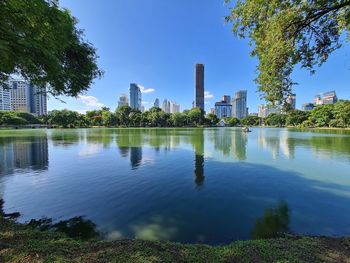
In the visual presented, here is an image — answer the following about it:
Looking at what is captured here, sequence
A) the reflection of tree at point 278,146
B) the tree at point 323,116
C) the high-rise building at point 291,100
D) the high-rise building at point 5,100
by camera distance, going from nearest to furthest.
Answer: the high-rise building at point 291,100
the reflection of tree at point 278,146
the tree at point 323,116
the high-rise building at point 5,100

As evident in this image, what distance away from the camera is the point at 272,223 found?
22.6 feet

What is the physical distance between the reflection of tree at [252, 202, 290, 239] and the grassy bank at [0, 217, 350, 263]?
1.22 meters

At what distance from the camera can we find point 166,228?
6547 mm

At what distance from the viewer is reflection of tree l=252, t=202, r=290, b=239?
621 cm

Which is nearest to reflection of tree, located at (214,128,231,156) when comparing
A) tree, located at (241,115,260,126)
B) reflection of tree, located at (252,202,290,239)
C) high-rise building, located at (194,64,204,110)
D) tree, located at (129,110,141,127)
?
reflection of tree, located at (252,202,290,239)

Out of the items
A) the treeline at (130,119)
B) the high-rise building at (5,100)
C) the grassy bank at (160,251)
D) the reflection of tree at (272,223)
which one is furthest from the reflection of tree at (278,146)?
the high-rise building at (5,100)

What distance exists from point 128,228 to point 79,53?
8.55 metres

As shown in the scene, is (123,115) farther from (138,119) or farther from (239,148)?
(239,148)

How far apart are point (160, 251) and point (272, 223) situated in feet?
15.0

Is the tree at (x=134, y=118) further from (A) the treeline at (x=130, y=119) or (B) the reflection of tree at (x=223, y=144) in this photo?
(B) the reflection of tree at (x=223, y=144)

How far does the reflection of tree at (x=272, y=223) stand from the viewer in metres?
6.21

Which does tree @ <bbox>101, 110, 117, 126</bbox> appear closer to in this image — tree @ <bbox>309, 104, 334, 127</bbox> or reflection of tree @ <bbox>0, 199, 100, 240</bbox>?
Result: tree @ <bbox>309, 104, 334, 127</bbox>

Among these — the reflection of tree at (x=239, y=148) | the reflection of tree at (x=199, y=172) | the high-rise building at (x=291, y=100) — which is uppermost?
the high-rise building at (x=291, y=100)

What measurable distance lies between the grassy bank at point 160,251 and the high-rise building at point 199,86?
189518mm
